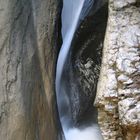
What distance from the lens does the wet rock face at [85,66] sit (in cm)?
298

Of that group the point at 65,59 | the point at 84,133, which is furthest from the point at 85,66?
the point at 84,133

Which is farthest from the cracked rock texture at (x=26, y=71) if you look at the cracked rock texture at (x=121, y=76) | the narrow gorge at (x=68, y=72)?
the cracked rock texture at (x=121, y=76)

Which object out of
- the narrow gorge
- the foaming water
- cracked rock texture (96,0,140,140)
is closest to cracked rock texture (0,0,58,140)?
the narrow gorge

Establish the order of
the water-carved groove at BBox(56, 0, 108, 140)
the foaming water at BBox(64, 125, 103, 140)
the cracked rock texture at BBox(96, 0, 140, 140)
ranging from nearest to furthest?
the cracked rock texture at BBox(96, 0, 140, 140)
the foaming water at BBox(64, 125, 103, 140)
the water-carved groove at BBox(56, 0, 108, 140)

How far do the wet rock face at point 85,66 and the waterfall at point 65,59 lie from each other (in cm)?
5

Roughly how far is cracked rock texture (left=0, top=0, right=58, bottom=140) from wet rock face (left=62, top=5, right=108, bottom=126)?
1.12 ft

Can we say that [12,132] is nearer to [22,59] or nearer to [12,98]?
[12,98]

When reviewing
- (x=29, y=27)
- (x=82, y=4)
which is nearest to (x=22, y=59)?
(x=29, y=27)

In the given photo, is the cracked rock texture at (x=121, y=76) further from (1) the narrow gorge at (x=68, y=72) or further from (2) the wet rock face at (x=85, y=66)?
(2) the wet rock face at (x=85, y=66)

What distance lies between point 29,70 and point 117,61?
559 millimetres

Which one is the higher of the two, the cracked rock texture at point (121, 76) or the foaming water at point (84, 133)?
the cracked rock texture at point (121, 76)

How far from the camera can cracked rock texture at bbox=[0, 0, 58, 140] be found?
2.00 meters

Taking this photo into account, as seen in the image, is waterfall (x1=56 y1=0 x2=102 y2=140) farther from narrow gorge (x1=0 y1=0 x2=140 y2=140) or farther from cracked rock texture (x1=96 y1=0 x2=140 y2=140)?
cracked rock texture (x1=96 y1=0 x2=140 y2=140)

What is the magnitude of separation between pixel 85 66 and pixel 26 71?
0.93m
